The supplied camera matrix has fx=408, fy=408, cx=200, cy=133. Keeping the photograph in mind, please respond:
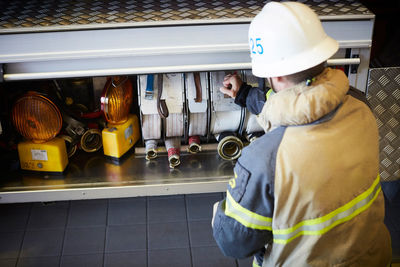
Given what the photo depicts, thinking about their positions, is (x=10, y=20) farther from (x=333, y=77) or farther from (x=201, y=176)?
(x=333, y=77)

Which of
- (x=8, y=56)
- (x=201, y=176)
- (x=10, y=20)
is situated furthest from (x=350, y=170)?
(x=10, y=20)

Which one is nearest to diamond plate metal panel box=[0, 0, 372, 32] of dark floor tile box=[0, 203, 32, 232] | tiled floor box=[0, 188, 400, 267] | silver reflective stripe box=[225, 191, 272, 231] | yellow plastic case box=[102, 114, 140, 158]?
yellow plastic case box=[102, 114, 140, 158]

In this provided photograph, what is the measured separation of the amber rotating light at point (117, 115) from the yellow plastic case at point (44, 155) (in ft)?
A: 0.95

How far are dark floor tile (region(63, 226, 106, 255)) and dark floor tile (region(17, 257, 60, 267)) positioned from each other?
9 cm

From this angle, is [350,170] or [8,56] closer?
[350,170]

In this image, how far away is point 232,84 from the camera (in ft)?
8.16

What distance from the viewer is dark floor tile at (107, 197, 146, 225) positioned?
3.04 m

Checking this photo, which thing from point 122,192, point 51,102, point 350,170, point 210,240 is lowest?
point 210,240

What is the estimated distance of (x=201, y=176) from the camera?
2.62 meters

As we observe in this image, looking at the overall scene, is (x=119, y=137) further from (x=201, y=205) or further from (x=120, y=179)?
(x=201, y=205)

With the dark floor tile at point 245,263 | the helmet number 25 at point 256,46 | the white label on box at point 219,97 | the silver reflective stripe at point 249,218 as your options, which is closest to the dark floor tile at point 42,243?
the dark floor tile at point 245,263

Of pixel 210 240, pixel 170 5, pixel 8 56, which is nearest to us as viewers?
pixel 8 56

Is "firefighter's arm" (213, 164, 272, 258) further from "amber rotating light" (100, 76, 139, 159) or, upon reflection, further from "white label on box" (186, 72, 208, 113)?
"amber rotating light" (100, 76, 139, 159)

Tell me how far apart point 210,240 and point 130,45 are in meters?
1.47
